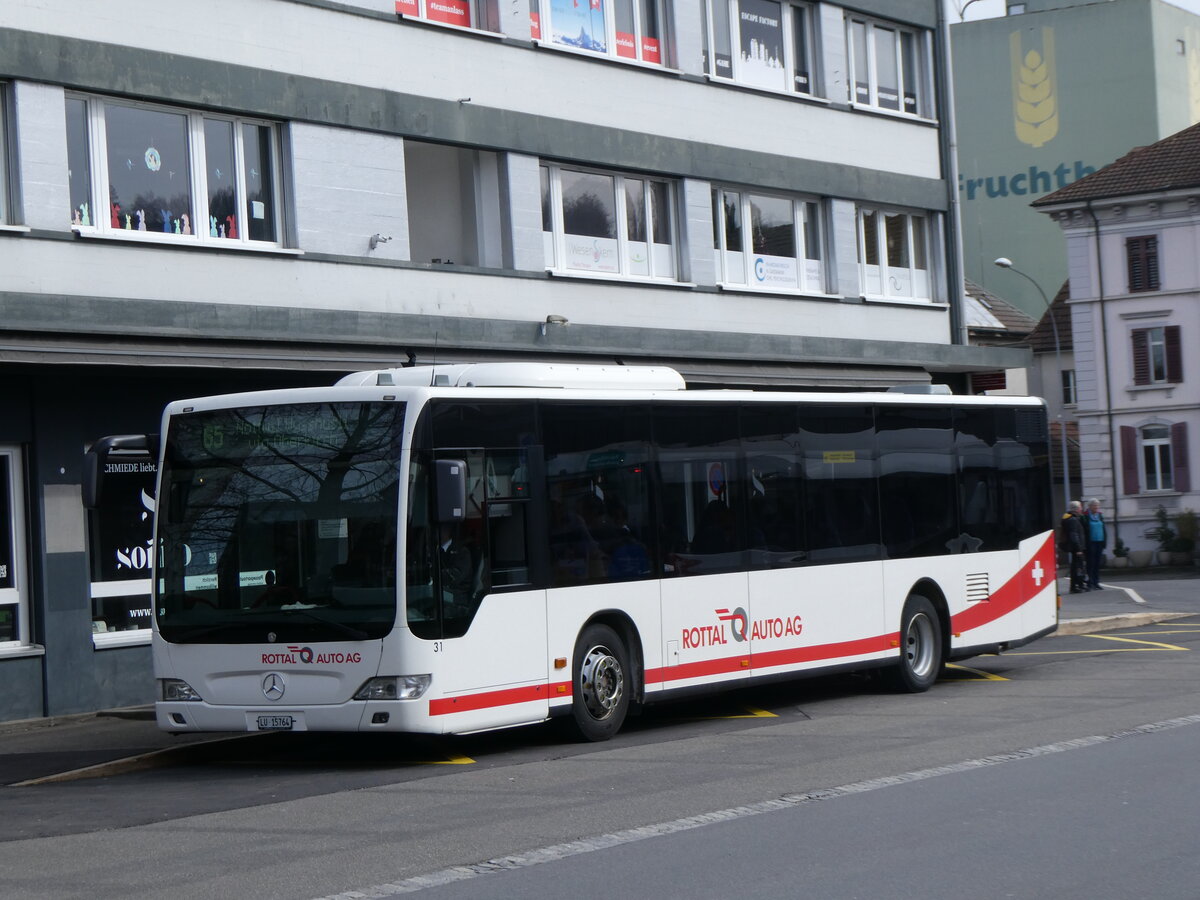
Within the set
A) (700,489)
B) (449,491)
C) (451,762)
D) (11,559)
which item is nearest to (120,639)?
A: (11,559)

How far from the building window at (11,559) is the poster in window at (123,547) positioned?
745 mm

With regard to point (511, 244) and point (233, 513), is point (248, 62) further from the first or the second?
point (233, 513)

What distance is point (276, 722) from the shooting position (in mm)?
12328

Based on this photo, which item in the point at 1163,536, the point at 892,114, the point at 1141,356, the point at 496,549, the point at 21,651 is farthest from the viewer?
the point at 1141,356

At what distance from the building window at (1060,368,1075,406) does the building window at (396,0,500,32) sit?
5301cm

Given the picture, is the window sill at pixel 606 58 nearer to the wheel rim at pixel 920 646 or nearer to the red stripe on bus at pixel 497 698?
the wheel rim at pixel 920 646

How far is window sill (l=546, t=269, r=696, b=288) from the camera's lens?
2219cm

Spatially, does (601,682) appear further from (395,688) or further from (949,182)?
(949,182)

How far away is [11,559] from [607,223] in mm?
9700

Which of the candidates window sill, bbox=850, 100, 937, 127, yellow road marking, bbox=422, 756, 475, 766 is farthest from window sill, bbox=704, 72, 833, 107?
yellow road marking, bbox=422, 756, 475, 766

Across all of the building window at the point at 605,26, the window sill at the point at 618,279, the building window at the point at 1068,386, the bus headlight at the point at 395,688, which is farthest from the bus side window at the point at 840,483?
the building window at the point at 1068,386

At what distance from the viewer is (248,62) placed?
18.7m

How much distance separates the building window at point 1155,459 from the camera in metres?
60.1

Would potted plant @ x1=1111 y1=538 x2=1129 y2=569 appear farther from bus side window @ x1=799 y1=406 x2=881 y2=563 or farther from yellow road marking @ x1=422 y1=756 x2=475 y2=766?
yellow road marking @ x1=422 y1=756 x2=475 y2=766
